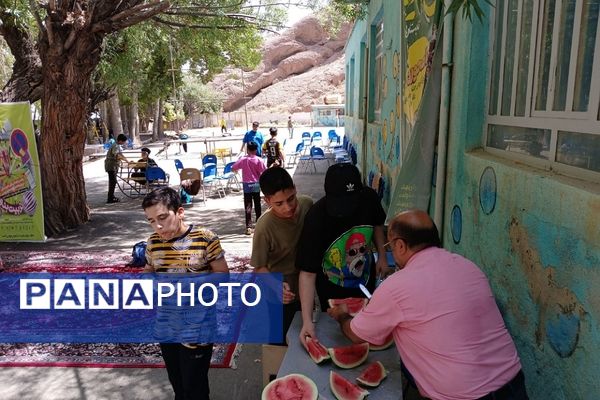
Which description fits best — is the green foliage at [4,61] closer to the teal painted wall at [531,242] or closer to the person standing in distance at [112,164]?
the person standing in distance at [112,164]

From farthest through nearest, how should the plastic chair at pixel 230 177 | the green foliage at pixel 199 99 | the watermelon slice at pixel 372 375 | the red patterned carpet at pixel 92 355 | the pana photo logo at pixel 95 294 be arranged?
the green foliage at pixel 199 99, the plastic chair at pixel 230 177, the pana photo logo at pixel 95 294, the red patterned carpet at pixel 92 355, the watermelon slice at pixel 372 375

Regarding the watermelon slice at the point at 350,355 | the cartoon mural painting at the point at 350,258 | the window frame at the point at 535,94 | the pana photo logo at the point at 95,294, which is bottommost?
the pana photo logo at the point at 95,294

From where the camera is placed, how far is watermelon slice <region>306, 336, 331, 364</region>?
7.80 ft

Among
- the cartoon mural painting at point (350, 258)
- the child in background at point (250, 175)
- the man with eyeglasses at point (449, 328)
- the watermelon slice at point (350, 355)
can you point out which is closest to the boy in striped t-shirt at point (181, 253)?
the cartoon mural painting at point (350, 258)

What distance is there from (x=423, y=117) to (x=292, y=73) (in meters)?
74.2

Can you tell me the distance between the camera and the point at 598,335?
5.77ft

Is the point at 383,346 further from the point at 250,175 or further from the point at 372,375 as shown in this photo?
the point at 250,175

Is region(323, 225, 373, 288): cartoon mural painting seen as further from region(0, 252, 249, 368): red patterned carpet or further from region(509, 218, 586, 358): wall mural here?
region(0, 252, 249, 368): red patterned carpet

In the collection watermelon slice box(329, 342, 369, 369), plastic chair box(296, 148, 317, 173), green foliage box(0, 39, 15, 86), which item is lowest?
plastic chair box(296, 148, 317, 173)

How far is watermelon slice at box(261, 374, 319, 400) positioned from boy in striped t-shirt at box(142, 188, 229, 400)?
0.83 meters

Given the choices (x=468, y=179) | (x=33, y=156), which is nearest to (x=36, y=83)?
(x=33, y=156)

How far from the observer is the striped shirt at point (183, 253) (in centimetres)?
284

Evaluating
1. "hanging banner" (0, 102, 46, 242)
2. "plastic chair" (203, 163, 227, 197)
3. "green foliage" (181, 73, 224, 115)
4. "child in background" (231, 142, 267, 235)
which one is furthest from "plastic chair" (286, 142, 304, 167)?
"green foliage" (181, 73, 224, 115)

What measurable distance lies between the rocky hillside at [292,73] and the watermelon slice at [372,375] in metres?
67.0
